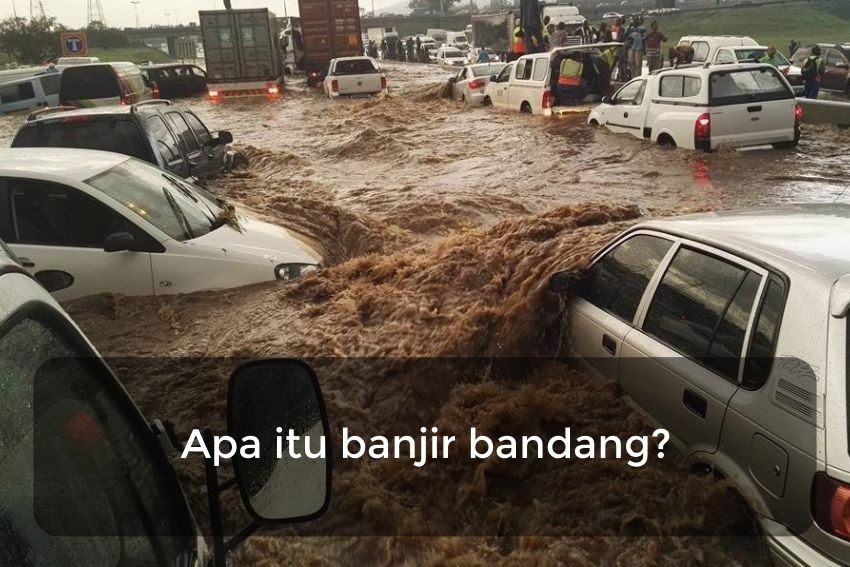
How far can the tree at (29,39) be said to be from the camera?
55562mm

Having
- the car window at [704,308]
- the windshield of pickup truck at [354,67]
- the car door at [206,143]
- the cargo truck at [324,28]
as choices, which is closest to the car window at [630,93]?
the car door at [206,143]

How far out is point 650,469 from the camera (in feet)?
10.9

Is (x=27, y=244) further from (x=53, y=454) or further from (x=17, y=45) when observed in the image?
(x=17, y=45)

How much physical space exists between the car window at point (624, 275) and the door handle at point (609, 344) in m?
0.13

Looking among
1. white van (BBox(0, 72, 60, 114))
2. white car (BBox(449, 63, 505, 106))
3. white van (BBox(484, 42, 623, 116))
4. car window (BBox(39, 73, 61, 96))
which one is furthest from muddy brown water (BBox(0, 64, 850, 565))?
car window (BBox(39, 73, 61, 96))

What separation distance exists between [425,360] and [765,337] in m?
2.66

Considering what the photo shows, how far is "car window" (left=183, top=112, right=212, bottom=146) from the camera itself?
9953 millimetres

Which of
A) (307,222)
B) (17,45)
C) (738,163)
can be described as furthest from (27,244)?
(17,45)

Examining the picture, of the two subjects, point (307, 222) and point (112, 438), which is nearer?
point (112, 438)

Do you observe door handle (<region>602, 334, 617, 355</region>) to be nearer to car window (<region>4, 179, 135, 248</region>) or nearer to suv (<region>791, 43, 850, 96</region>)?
car window (<region>4, 179, 135, 248</region>)

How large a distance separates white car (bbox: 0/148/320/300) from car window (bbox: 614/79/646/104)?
9.24 m

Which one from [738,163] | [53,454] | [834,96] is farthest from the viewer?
[834,96]

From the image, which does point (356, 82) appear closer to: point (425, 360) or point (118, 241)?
point (118, 241)

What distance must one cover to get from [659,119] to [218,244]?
8.67 metres
